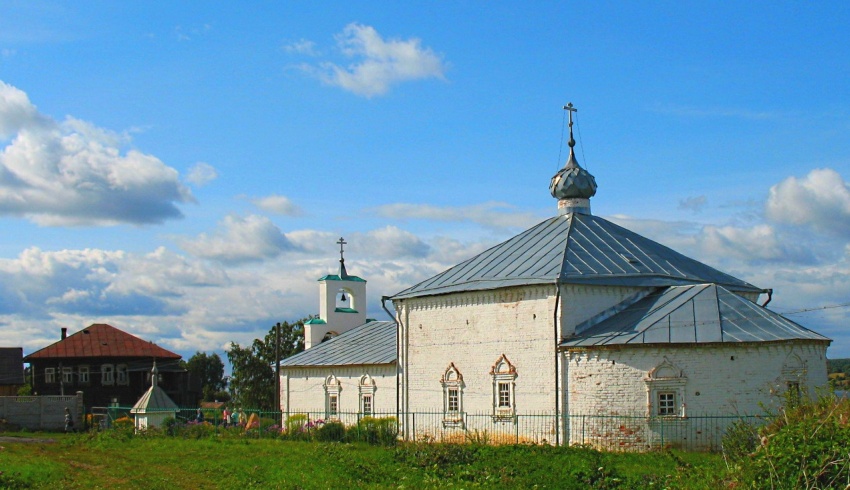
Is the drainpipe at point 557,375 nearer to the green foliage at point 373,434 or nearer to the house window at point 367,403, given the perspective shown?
the green foliage at point 373,434

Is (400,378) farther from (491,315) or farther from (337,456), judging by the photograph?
(337,456)

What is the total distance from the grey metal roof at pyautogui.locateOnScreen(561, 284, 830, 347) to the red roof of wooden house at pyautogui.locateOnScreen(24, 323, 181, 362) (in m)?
30.1

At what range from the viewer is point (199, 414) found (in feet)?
90.8

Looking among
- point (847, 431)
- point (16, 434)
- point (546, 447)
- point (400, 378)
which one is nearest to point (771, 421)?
point (847, 431)

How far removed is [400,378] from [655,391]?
28.4ft

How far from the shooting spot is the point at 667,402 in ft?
62.8

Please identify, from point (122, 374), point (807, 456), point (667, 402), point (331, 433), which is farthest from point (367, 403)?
point (122, 374)

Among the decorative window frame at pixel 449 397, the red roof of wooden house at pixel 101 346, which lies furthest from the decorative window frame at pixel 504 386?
the red roof of wooden house at pixel 101 346

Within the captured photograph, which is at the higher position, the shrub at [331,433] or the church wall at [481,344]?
the church wall at [481,344]

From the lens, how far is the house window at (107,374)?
44219mm

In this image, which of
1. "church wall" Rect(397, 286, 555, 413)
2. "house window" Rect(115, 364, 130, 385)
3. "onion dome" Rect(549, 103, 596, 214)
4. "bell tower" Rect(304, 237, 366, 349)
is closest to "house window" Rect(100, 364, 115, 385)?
"house window" Rect(115, 364, 130, 385)

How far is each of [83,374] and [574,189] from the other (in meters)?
28.7

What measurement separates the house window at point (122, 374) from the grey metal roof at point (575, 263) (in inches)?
936

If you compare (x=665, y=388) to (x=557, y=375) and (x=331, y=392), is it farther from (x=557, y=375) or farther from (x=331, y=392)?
(x=331, y=392)
